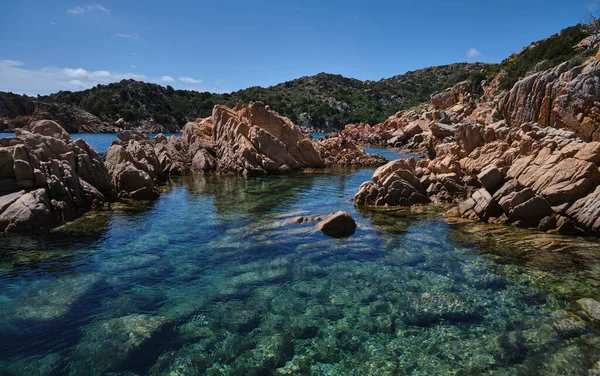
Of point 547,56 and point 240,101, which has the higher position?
point 240,101

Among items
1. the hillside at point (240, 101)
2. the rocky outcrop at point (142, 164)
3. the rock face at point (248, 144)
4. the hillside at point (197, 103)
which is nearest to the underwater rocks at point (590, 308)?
the rocky outcrop at point (142, 164)

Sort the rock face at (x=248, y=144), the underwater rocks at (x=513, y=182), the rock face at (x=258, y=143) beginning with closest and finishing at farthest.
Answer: the underwater rocks at (x=513, y=182)
the rock face at (x=258, y=143)
the rock face at (x=248, y=144)

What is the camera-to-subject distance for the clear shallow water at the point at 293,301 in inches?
396

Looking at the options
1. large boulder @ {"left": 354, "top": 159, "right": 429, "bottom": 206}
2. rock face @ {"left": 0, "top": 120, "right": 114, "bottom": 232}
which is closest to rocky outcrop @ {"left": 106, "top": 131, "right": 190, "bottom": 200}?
rock face @ {"left": 0, "top": 120, "right": 114, "bottom": 232}

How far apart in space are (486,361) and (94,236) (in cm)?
1973

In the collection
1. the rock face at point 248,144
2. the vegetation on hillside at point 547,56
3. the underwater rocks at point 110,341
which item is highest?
the vegetation on hillside at point 547,56

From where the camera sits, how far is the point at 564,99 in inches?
1221

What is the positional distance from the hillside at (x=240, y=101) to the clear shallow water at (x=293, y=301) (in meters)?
124

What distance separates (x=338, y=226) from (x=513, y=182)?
11.2 metres

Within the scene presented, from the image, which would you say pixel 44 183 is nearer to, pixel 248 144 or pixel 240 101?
pixel 248 144

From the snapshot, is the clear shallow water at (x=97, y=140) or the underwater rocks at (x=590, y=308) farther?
the clear shallow water at (x=97, y=140)

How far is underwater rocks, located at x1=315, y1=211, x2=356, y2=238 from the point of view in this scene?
69.9 ft

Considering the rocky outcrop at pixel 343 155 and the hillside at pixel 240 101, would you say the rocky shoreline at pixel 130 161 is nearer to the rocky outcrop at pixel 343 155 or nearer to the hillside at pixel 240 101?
the rocky outcrop at pixel 343 155

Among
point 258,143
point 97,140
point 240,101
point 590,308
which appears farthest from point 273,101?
point 590,308
